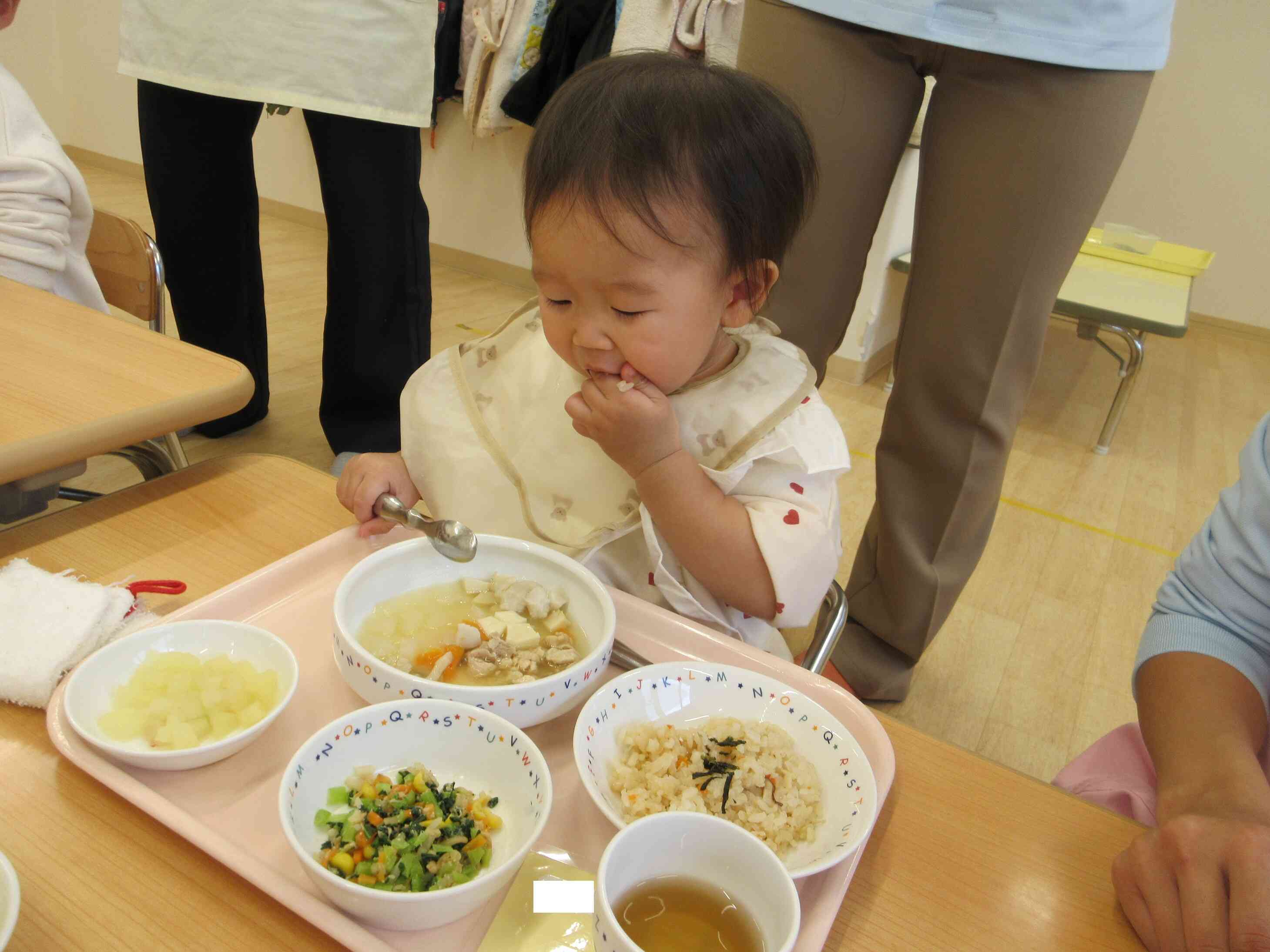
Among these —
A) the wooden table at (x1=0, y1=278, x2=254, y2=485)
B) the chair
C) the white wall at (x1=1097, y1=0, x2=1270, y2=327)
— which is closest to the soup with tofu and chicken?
the wooden table at (x1=0, y1=278, x2=254, y2=485)

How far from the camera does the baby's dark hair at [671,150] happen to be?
33.0 inches

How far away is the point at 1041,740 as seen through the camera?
1.86 m

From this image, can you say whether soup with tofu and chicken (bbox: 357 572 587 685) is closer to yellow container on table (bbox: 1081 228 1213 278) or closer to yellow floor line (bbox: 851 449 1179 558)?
yellow floor line (bbox: 851 449 1179 558)

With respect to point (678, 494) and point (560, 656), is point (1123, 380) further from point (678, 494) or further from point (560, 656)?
point (560, 656)

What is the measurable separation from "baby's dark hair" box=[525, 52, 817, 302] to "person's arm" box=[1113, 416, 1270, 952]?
1.78 ft

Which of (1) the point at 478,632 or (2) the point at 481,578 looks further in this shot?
(2) the point at 481,578

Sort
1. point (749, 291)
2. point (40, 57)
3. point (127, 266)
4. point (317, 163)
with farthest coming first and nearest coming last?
point (40, 57), point (317, 163), point (127, 266), point (749, 291)

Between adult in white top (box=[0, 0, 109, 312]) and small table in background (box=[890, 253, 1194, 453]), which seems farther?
small table in background (box=[890, 253, 1194, 453])

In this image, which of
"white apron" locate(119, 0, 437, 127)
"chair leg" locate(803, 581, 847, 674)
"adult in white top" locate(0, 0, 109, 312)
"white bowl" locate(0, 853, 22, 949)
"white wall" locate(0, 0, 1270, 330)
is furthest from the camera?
"white wall" locate(0, 0, 1270, 330)

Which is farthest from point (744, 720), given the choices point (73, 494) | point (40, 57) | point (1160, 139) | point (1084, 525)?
point (40, 57)

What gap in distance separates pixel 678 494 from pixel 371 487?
321 millimetres

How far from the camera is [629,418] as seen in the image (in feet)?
2.97

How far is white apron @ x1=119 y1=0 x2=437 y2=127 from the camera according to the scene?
187 centimetres

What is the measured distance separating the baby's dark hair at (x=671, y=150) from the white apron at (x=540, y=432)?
0.16 m
